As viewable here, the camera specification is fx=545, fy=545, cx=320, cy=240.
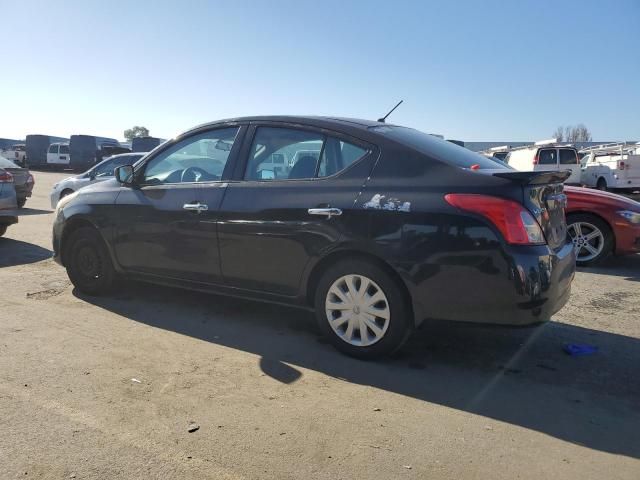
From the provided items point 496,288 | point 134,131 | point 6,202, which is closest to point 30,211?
point 6,202

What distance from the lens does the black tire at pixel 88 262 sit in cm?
553

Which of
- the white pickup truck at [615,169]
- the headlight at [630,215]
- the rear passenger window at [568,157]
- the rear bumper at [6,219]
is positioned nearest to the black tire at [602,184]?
the white pickup truck at [615,169]

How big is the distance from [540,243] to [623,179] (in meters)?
18.4

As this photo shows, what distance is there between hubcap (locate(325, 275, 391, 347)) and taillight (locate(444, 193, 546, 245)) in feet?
2.93

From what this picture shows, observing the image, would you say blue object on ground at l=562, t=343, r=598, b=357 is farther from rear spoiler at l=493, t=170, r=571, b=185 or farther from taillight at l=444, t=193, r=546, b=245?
rear spoiler at l=493, t=170, r=571, b=185

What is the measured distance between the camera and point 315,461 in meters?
2.76

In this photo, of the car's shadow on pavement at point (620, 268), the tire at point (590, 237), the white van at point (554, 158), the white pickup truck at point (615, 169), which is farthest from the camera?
the white van at point (554, 158)

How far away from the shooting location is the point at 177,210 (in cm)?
484

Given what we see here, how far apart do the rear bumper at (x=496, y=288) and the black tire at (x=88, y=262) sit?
3.33 meters

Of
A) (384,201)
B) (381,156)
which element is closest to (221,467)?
(384,201)

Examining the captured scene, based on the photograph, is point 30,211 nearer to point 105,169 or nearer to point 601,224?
point 105,169

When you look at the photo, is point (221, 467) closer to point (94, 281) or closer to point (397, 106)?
point (94, 281)

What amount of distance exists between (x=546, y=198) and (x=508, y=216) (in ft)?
1.69

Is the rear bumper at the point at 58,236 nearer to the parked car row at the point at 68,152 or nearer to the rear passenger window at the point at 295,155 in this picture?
the rear passenger window at the point at 295,155
